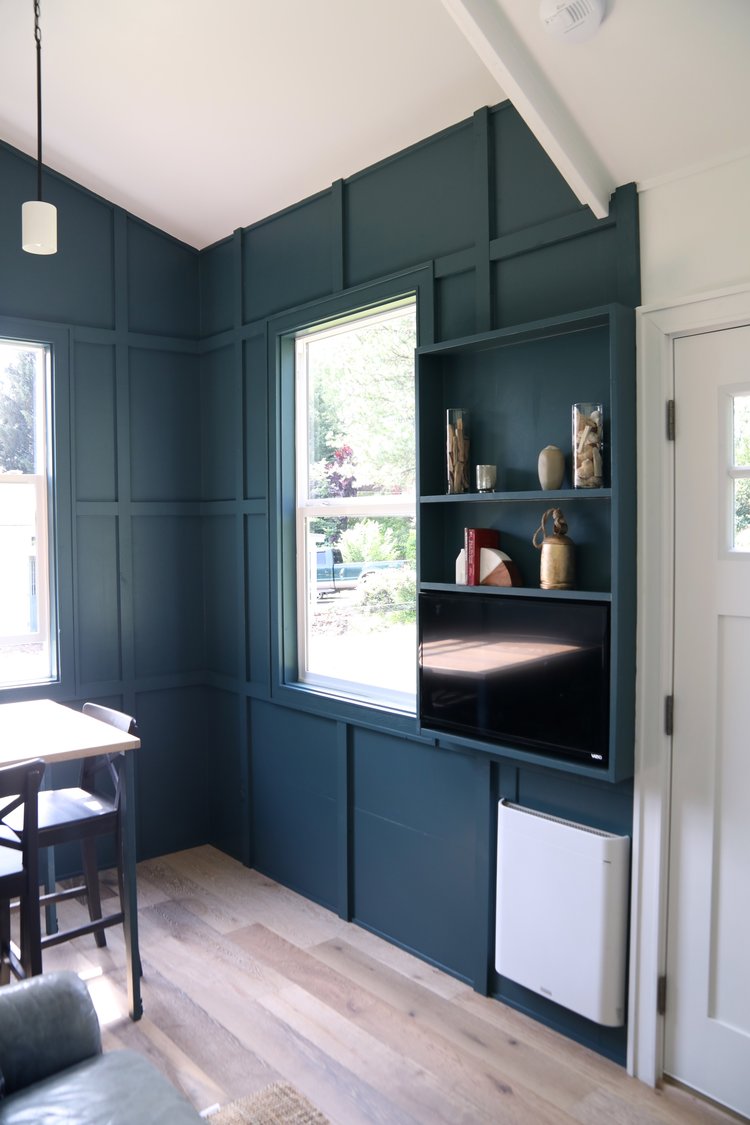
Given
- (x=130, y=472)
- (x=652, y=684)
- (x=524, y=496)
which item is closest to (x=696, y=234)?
(x=524, y=496)

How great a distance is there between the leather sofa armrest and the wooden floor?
29.2 inches

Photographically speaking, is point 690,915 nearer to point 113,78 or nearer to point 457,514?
point 457,514

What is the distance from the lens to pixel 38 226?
8.68 feet

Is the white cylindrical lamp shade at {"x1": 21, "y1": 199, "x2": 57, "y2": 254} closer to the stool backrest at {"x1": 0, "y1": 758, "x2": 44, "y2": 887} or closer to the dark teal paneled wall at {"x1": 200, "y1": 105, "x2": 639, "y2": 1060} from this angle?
the dark teal paneled wall at {"x1": 200, "y1": 105, "x2": 639, "y2": 1060}

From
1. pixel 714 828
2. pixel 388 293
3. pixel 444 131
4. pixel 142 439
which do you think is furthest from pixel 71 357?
pixel 714 828

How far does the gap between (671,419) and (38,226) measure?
77.6 inches

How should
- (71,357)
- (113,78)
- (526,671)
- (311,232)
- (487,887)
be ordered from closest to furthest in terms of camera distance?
(526,671) → (487,887) → (113,78) → (311,232) → (71,357)

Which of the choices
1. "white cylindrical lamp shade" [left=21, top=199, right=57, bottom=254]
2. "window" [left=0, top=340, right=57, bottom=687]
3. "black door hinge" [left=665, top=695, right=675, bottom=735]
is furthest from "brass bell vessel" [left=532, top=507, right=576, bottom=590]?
"window" [left=0, top=340, right=57, bottom=687]

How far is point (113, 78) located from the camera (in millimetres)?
3191

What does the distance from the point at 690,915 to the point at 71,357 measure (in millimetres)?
3321

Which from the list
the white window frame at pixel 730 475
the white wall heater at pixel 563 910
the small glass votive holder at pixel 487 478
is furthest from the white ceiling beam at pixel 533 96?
the white wall heater at pixel 563 910

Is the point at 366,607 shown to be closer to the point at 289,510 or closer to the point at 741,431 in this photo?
the point at 289,510

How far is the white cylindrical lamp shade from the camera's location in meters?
2.64

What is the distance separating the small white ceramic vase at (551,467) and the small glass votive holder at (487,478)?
20 centimetres
